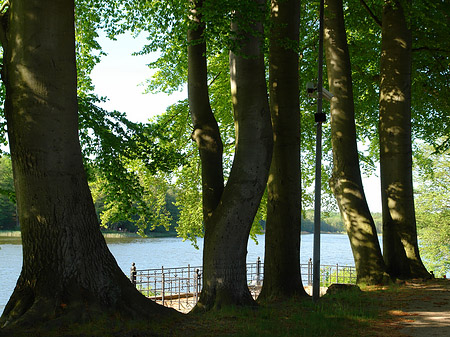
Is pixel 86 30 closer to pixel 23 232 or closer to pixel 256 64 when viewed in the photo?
pixel 256 64

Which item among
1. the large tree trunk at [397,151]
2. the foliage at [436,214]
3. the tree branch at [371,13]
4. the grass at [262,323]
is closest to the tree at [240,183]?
the grass at [262,323]

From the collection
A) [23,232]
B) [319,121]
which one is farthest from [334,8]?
[23,232]

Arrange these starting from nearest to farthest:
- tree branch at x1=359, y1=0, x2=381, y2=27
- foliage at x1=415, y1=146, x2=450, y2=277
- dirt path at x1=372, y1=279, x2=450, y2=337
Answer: dirt path at x1=372, y1=279, x2=450, y2=337, tree branch at x1=359, y1=0, x2=381, y2=27, foliage at x1=415, y1=146, x2=450, y2=277

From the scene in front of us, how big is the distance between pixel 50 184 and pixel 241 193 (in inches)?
120

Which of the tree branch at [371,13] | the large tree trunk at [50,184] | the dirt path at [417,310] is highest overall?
the tree branch at [371,13]

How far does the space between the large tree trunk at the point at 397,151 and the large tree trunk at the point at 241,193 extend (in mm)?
5464

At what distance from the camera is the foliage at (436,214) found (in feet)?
105

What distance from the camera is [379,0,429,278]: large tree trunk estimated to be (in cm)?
1226

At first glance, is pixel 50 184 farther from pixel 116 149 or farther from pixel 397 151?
pixel 397 151

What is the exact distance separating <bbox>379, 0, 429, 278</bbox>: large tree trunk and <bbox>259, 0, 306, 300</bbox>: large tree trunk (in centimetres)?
361

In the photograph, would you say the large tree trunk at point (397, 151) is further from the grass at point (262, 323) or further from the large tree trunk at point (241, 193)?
the large tree trunk at point (241, 193)

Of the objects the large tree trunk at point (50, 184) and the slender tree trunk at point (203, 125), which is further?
the slender tree trunk at point (203, 125)

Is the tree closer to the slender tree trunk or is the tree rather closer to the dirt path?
the slender tree trunk

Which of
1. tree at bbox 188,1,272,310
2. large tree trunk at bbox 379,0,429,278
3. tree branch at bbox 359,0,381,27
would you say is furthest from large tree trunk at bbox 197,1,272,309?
tree branch at bbox 359,0,381,27
